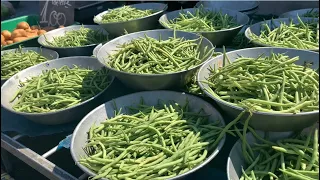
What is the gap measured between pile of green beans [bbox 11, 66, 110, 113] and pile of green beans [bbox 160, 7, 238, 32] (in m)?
0.84

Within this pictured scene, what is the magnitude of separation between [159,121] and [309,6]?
2.64m

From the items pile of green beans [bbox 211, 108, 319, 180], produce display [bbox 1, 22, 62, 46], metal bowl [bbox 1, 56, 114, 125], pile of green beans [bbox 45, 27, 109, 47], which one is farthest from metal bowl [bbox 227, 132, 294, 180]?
produce display [bbox 1, 22, 62, 46]

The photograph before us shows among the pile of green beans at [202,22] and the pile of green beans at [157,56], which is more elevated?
the pile of green beans at [202,22]

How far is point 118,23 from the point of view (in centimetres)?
297

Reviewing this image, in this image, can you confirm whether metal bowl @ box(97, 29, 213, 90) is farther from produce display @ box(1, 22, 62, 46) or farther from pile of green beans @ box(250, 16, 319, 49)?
produce display @ box(1, 22, 62, 46)

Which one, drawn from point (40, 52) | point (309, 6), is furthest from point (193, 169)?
point (309, 6)

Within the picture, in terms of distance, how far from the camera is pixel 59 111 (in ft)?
7.11

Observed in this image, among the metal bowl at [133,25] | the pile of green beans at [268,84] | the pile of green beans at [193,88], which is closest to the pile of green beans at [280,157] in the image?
the pile of green beans at [268,84]

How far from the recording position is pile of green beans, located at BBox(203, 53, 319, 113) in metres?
1.64

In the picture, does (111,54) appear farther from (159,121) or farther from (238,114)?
(238,114)

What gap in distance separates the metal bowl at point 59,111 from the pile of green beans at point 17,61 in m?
0.30

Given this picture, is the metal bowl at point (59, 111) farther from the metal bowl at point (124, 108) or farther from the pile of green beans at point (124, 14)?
the pile of green beans at point (124, 14)

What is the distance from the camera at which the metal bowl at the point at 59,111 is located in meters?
2.21

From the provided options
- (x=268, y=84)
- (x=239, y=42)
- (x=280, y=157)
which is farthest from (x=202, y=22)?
(x=280, y=157)
